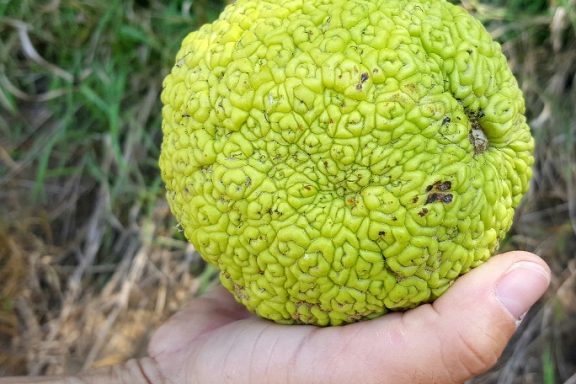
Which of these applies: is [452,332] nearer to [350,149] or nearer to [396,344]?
[396,344]

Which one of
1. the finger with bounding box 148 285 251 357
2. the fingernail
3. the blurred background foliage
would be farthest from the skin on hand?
the blurred background foliage

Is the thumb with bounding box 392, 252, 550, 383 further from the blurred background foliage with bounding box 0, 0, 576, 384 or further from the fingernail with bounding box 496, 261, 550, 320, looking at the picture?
the blurred background foliage with bounding box 0, 0, 576, 384

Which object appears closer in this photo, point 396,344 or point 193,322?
point 396,344

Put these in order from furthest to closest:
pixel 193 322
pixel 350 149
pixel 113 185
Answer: pixel 113 185 < pixel 193 322 < pixel 350 149

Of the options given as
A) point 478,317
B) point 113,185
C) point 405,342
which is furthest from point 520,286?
point 113,185

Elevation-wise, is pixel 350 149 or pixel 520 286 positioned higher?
pixel 350 149

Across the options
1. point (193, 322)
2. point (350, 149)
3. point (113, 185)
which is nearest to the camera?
point (350, 149)

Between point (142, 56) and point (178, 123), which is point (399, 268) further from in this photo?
point (142, 56)
